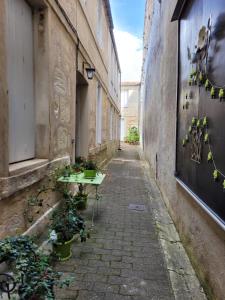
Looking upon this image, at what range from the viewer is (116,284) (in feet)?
7.95

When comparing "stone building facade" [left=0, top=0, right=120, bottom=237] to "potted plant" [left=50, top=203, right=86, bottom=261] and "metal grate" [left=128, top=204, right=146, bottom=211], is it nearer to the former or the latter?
"potted plant" [left=50, top=203, right=86, bottom=261]

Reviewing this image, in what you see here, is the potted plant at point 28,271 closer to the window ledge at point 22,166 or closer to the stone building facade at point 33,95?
the stone building facade at point 33,95

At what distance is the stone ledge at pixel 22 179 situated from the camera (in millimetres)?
2320

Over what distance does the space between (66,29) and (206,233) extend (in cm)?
386

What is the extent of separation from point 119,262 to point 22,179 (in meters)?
1.47

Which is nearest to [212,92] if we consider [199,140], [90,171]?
[199,140]

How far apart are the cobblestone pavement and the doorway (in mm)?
2236

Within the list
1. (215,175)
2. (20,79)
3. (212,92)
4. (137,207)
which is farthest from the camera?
(137,207)

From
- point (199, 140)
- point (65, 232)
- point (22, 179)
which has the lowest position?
point (65, 232)

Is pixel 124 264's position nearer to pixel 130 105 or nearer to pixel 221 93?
pixel 221 93

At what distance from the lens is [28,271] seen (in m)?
1.60

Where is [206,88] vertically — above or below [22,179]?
above

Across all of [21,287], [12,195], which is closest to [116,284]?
[21,287]

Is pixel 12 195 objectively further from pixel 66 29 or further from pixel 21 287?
pixel 66 29
